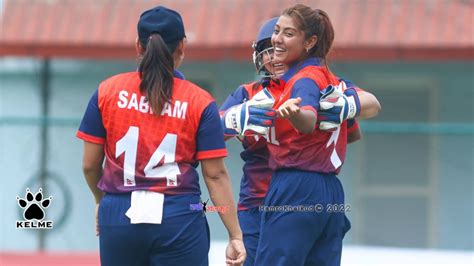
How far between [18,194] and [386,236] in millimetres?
3873

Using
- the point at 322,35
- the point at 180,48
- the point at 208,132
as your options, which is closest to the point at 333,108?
the point at 322,35

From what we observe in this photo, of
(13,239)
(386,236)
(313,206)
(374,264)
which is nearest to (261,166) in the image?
(313,206)

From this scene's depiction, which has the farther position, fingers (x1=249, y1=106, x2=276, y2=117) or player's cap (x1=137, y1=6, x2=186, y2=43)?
fingers (x1=249, y1=106, x2=276, y2=117)

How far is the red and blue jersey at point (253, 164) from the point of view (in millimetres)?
5344

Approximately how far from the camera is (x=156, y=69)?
4.45m

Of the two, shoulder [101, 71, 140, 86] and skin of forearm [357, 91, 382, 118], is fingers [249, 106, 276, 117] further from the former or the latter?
shoulder [101, 71, 140, 86]

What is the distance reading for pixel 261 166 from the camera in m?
5.37

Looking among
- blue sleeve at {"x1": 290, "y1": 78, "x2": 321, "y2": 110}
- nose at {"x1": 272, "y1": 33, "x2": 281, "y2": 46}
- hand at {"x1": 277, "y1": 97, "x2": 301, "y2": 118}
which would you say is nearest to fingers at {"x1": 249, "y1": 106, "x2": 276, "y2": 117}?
blue sleeve at {"x1": 290, "y1": 78, "x2": 321, "y2": 110}

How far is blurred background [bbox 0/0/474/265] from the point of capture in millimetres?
11719

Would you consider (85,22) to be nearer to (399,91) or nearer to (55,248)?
(55,248)

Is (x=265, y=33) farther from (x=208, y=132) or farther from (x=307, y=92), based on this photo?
(x=208, y=132)

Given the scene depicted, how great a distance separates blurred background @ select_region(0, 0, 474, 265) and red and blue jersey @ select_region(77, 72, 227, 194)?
6.93m

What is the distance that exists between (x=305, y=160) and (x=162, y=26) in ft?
2.81

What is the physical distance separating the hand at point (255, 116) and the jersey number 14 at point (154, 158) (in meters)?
0.47
